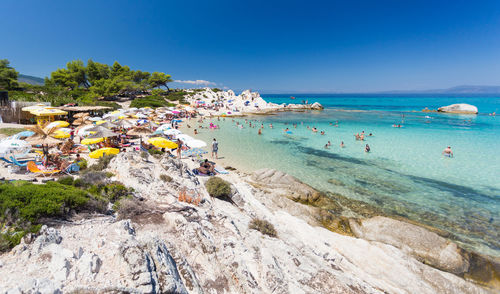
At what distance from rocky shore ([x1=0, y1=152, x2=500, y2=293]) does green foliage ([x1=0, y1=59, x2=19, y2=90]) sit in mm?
46480

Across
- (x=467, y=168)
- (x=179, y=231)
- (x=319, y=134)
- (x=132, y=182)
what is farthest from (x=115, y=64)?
(x=467, y=168)

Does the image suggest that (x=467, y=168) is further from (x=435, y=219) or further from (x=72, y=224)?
(x=72, y=224)

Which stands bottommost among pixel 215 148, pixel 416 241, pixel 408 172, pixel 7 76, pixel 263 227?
pixel 416 241

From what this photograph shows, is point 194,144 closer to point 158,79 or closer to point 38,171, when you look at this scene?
point 38,171

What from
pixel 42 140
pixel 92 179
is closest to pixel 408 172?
pixel 92 179

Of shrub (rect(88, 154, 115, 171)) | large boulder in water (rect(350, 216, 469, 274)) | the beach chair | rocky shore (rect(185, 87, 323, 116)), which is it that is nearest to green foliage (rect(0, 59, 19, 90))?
rocky shore (rect(185, 87, 323, 116))

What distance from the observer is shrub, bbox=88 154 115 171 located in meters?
9.90

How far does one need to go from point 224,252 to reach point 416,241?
749cm

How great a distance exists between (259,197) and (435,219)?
8.16 metres

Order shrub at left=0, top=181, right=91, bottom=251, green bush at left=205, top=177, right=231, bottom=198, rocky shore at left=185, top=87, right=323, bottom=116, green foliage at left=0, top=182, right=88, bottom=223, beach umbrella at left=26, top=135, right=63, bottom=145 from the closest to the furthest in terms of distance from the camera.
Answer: shrub at left=0, top=181, right=91, bottom=251, green foliage at left=0, top=182, right=88, bottom=223, green bush at left=205, top=177, right=231, bottom=198, beach umbrella at left=26, top=135, right=63, bottom=145, rocky shore at left=185, top=87, right=323, bottom=116

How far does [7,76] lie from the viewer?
3669cm

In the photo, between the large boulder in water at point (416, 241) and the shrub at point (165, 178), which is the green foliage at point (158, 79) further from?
the large boulder in water at point (416, 241)

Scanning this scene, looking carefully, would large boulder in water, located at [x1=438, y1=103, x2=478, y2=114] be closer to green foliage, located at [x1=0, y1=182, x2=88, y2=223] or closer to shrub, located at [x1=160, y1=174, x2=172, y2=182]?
shrub, located at [x1=160, y1=174, x2=172, y2=182]

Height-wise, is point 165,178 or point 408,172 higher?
point 165,178
